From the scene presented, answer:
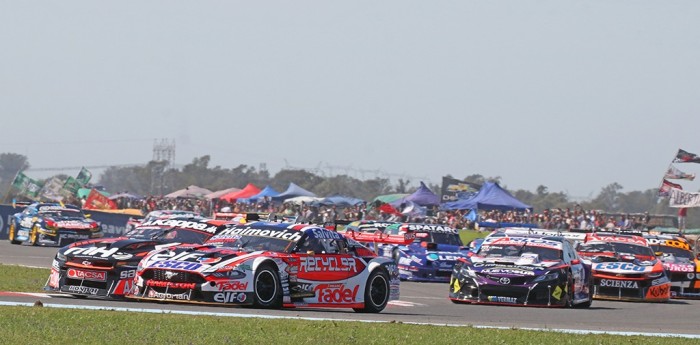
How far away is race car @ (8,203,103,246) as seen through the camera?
38.8 metres

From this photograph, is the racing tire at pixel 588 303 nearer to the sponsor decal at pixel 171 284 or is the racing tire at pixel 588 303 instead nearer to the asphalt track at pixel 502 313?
the asphalt track at pixel 502 313

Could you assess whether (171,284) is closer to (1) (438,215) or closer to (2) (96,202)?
(1) (438,215)

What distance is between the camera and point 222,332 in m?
11.0

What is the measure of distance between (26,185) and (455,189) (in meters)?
23.1

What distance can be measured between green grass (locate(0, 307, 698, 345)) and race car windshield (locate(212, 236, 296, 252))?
3.14 m

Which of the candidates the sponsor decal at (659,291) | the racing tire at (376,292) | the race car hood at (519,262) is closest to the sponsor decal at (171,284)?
the racing tire at (376,292)

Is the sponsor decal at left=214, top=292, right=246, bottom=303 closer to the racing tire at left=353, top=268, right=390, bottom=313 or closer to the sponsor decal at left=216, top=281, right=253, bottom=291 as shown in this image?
the sponsor decal at left=216, top=281, right=253, bottom=291

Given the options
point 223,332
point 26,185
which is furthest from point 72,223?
point 223,332

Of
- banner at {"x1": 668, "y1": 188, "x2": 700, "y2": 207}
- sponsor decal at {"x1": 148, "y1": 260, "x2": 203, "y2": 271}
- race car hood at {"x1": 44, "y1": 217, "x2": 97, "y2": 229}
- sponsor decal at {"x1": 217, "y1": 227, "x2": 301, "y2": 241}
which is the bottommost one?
sponsor decal at {"x1": 148, "y1": 260, "x2": 203, "y2": 271}

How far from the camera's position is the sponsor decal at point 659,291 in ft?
73.8

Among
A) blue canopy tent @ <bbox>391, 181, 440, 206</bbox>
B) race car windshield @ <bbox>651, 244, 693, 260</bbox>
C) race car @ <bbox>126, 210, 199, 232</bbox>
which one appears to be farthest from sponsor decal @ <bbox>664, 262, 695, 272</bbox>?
blue canopy tent @ <bbox>391, 181, 440, 206</bbox>

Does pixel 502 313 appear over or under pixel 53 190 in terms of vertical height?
under

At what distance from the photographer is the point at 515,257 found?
19.8 m

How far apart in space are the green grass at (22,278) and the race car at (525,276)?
261 inches
